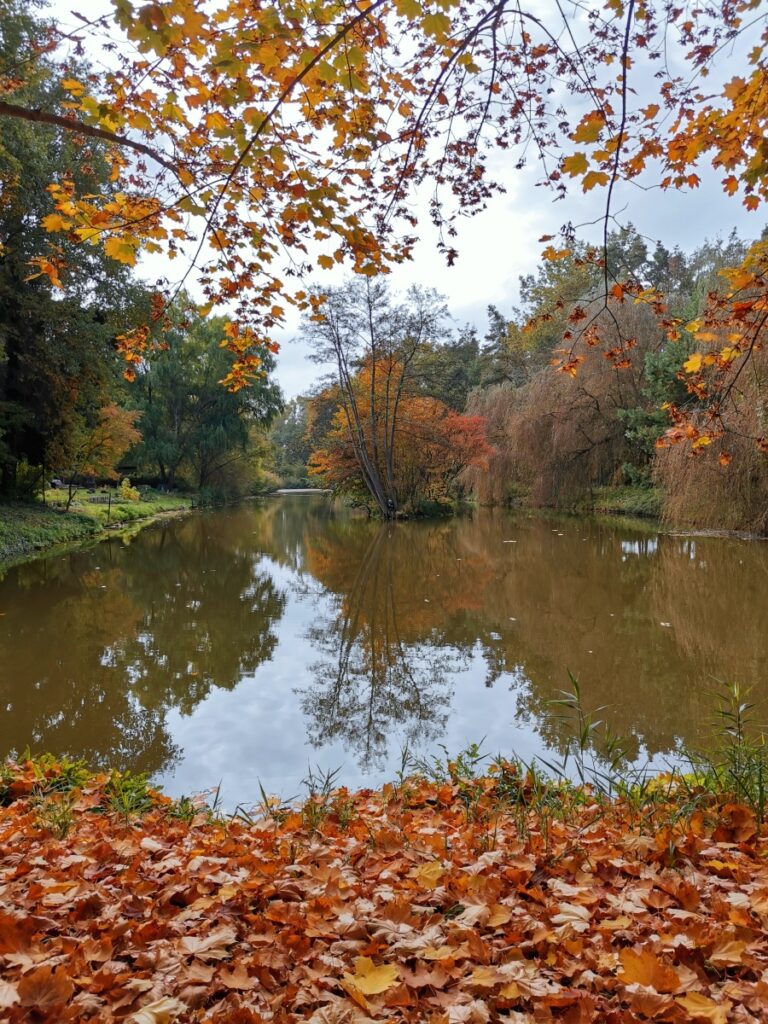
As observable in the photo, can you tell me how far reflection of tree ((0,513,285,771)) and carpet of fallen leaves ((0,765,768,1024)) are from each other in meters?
2.14

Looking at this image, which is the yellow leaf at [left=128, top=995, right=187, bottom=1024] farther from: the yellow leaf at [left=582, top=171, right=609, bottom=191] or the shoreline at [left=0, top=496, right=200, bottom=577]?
Answer: the shoreline at [left=0, top=496, right=200, bottom=577]

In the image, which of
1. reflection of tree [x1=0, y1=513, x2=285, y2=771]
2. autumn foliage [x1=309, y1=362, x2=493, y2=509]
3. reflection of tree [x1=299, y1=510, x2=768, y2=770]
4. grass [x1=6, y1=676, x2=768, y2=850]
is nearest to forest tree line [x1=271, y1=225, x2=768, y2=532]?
autumn foliage [x1=309, y1=362, x2=493, y2=509]

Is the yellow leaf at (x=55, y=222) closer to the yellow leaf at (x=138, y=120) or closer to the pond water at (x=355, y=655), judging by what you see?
the yellow leaf at (x=138, y=120)

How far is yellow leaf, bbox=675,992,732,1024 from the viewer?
4.36 feet

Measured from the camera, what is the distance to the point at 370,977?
152cm

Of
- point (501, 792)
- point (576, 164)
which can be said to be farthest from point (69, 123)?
point (501, 792)

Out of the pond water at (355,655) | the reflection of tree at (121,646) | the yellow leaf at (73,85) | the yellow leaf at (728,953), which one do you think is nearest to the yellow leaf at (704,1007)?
the yellow leaf at (728,953)

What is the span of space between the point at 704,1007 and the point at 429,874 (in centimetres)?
92

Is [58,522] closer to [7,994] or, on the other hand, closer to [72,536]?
[72,536]

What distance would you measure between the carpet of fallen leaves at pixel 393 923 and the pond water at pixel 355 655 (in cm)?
155

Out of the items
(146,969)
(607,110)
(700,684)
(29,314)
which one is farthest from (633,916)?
(29,314)

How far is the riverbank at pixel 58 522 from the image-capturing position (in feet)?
45.0

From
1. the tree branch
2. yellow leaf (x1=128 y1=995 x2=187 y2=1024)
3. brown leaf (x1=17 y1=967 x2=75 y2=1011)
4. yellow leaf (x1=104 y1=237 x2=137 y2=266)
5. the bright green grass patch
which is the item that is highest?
the tree branch

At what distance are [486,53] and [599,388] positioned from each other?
63.5 feet
